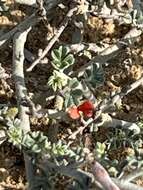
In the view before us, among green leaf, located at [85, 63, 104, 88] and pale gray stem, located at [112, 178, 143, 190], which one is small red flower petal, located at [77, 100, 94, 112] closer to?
green leaf, located at [85, 63, 104, 88]

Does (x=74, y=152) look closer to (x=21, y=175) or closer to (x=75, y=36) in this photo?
(x=21, y=175)

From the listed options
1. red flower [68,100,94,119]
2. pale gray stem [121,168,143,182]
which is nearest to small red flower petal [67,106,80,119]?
red flower [68,100,94,119]

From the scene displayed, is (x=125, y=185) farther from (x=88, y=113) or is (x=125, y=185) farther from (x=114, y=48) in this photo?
(x=114, y=48)

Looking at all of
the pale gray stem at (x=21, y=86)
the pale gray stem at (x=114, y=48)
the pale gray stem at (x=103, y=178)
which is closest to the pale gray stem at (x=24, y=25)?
the pale gray stem at (x=21, y=86)

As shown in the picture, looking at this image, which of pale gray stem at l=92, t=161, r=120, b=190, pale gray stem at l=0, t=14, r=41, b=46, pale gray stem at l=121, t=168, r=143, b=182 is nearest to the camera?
pale gray stem at l=92, t=161, r=120, b=190

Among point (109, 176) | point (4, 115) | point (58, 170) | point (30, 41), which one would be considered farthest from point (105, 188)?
point (30, 41)

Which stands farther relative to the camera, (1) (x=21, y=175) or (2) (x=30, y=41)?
(2) (x=30, y=41)

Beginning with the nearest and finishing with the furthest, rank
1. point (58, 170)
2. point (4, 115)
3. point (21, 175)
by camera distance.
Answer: point (58, 170) < point (4, 115) < point (21, 175)
